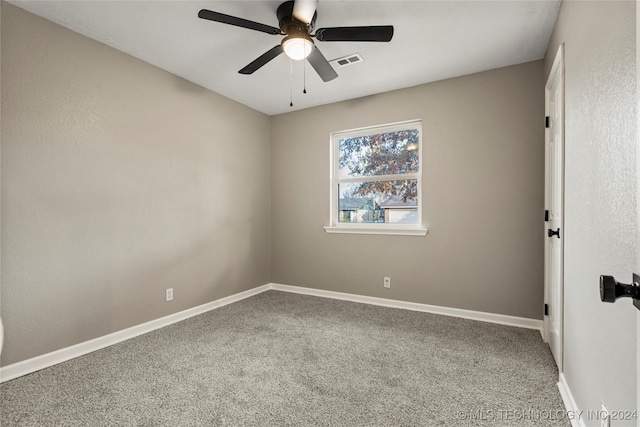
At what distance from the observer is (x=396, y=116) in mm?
3570

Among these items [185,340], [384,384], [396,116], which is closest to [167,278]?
[185,340]

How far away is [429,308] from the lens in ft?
11.1

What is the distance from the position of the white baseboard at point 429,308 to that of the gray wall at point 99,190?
1.03 meters

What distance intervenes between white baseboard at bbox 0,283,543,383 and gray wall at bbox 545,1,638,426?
128 cm

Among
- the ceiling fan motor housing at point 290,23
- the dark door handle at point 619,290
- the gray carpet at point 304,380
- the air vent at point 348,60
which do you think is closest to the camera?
the dark door handle at point 619,290

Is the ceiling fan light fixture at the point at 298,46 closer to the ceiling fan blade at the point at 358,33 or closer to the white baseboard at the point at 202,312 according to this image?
the ceiling fan blade at the point at 358,33

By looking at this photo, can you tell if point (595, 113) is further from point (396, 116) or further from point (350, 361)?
point (396, 116)

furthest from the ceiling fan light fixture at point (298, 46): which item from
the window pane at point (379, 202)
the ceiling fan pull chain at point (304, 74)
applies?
the window pane at point (379, 202)

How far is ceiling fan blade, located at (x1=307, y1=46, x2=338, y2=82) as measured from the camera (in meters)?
2.26

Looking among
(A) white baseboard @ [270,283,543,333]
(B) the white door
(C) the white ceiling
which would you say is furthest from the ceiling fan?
(A) white baseboard @ [270,283,543,333]

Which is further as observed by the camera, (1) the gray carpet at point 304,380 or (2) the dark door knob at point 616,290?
(1) the gray carpet at point 304,380

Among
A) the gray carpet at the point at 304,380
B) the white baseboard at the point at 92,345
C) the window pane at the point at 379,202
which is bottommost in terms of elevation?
the gray carpet at the point at 304,380

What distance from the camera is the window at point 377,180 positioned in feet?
11.7

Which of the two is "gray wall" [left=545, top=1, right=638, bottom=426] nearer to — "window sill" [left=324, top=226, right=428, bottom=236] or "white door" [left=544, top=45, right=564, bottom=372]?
"white door" [left=544, top=45, right=564, bottom=372]
